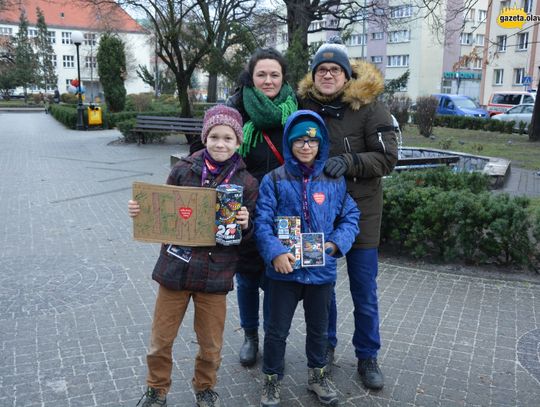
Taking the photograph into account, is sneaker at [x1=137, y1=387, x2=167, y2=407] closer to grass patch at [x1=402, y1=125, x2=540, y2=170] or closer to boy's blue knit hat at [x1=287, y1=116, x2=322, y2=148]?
boy's blue knit hat at [x1=287, y1=116, x2=322, y2=148]

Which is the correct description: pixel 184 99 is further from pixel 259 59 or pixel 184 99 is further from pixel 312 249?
pixel 312 249

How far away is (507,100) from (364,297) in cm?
3098

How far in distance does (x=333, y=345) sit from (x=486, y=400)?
1.03m

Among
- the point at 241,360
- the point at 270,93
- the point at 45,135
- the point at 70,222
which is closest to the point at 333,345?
the point at 241,360

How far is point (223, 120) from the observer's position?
2.87m

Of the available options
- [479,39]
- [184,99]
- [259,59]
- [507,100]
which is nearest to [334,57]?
[259,59]

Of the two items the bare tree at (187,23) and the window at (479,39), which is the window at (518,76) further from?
the bare tree at (187,23)

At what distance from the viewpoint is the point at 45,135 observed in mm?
21734

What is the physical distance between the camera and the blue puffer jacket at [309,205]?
2.97 m

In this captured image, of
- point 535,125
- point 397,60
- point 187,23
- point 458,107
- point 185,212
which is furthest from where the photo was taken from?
point 397,60

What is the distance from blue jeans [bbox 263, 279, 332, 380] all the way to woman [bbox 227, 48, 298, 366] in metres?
0.18

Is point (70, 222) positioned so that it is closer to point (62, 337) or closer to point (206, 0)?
point (62, 337)

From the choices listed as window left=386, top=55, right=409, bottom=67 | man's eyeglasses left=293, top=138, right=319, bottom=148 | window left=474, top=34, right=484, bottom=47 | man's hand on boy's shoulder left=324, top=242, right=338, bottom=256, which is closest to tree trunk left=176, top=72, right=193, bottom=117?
man's eyeglasses left=293, top=138, right=319, bottom=148

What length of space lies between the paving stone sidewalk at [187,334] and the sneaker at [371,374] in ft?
0.18
